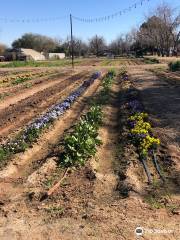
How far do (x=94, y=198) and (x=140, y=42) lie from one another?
117682 millimetres

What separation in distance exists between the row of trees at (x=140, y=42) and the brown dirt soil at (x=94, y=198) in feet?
301

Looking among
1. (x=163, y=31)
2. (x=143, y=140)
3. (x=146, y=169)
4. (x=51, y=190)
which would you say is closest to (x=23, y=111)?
(x=143, y=140)

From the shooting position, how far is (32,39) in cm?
15800

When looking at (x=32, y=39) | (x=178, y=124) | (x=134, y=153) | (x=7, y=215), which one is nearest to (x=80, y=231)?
(x=7, y=215)

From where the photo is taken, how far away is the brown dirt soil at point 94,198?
5.85m

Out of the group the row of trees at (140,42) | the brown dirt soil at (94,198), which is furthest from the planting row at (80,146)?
the row of trees at (140,42)

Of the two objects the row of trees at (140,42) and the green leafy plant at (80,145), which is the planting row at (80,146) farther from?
the row of trees at (140,42)

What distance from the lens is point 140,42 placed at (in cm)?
12162

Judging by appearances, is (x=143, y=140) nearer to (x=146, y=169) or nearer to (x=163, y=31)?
(x=146, y=169)

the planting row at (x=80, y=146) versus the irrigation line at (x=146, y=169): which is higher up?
the planting row at (x=80, y=146)

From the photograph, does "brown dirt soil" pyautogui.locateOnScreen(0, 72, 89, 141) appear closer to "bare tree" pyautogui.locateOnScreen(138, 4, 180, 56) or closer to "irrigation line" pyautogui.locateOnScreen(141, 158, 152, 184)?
"irrigation line" pyautogui.locateOnScreen(141, 158, 152, 184)

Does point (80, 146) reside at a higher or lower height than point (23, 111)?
higher

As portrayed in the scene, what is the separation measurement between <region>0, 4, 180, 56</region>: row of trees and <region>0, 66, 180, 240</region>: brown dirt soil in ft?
301

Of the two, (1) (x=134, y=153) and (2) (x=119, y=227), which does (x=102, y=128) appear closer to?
(1) (x=134, y=153)
